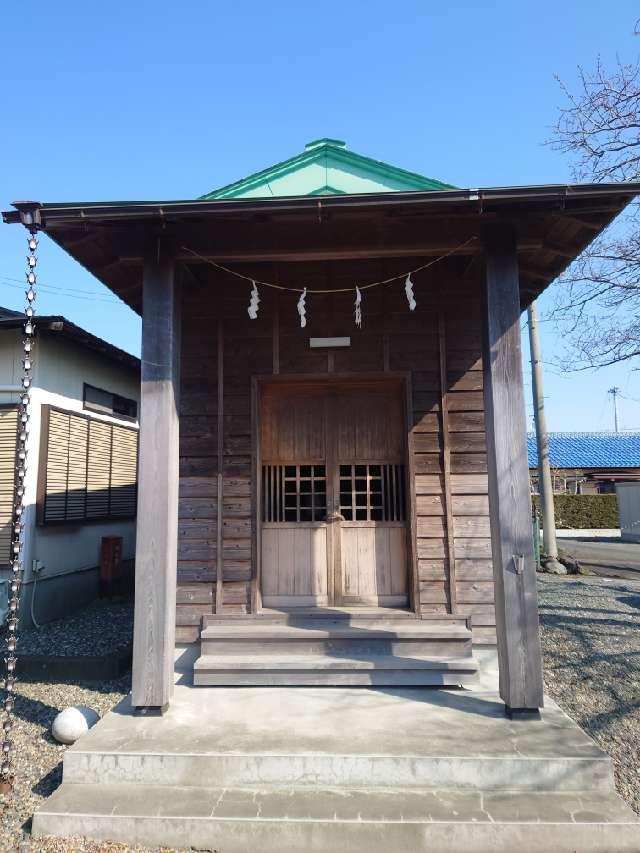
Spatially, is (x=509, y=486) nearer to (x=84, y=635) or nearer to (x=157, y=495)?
(x=157, y=495)

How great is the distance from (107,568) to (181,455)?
13.3 feet

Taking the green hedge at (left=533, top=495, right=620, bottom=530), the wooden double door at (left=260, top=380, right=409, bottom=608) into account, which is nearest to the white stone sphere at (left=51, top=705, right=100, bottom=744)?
the wooden double door at (left=260, top=380, right=409, bottom=608)

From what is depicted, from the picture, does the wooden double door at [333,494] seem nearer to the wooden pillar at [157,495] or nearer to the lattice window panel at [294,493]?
the lattice window panel at [294,493]

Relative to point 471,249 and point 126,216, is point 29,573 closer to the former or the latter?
point 126,216

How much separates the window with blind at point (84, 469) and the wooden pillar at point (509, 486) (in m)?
5.82

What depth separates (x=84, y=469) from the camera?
325 inches

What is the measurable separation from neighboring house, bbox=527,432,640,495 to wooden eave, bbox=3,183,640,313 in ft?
78.5

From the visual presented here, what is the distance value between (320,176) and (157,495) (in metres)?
4.14

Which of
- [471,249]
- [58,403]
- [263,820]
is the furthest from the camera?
[58,403]

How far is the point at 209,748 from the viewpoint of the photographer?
3289 millimetres

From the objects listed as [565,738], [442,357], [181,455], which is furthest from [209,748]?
[442,357]

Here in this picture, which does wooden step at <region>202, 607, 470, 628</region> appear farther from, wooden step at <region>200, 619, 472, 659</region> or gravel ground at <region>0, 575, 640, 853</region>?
gravel ground at <region>0, 575, 640, 853</region>

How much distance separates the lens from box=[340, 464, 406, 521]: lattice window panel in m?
5.32

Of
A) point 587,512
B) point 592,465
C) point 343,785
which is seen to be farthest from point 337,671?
point 592,465
